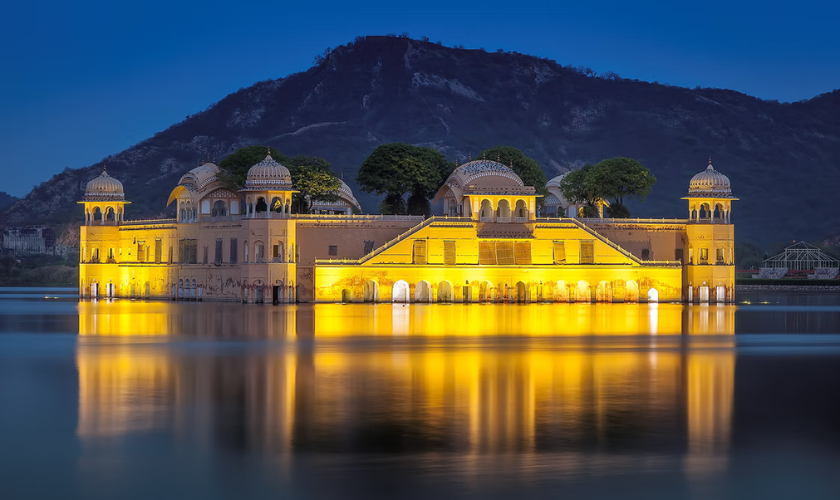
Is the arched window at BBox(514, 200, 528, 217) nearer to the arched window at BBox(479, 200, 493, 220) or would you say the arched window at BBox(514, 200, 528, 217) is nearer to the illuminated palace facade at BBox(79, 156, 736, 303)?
the illuminated palace facade at BBox(79, 156, 736, 303)

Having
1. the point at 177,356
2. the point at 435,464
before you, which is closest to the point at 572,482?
the point at 435,464

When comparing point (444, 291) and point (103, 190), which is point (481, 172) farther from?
point (103, 190)

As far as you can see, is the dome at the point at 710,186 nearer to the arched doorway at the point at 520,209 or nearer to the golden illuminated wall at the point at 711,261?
the golden illuminated wall at the point at 711,261

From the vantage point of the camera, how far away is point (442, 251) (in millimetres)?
66188

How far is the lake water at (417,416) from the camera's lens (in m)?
14.2

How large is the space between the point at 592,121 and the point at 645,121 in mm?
8255

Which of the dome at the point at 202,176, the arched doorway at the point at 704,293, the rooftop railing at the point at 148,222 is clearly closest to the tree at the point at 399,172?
the dome at the point at 202,176

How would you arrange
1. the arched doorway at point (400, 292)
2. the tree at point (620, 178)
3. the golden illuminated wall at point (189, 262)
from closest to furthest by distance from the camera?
the golden illuminated wall at point (189, 262), the arched doorway at point (400, 292), the tree at point (620, 178)

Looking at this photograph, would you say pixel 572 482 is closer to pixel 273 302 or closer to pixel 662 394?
pixel 662 394

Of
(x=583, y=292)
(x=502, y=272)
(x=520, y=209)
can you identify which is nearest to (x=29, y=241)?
(x=520, y=209)

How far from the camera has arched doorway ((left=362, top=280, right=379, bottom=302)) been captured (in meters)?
65.1

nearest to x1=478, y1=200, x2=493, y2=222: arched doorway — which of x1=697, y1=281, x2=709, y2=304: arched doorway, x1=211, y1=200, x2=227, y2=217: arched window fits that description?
x1=697, y1=281, x2=709, y2=304: arched doorway

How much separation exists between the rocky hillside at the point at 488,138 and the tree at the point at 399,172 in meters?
80.1

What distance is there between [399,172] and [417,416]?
56.4 meters
